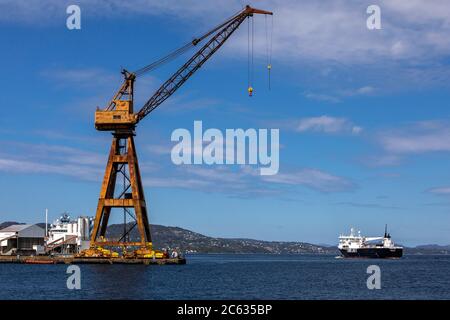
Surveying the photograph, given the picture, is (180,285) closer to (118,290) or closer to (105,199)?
(118,290)

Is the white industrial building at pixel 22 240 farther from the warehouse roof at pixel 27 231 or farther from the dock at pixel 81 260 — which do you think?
the dock at pixel 81 260

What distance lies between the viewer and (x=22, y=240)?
13262 cm

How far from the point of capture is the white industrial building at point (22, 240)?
132038 mm

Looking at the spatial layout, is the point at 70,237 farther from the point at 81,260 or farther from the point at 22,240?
the point at 81,260

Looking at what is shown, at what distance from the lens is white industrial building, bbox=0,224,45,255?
132038 mm

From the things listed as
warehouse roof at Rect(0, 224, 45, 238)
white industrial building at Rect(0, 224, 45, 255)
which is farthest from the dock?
warehouse roof at Rect(0, 224, 45, 238)

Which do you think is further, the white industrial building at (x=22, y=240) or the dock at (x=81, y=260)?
the white industrial building at (x=22, y=240)

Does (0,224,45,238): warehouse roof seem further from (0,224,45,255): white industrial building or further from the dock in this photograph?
the dock

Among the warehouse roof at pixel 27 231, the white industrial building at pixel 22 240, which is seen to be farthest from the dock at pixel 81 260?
the warehouse roof at pixel 27 231

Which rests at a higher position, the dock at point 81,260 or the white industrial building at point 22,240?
the white industrial building at point 22,240
